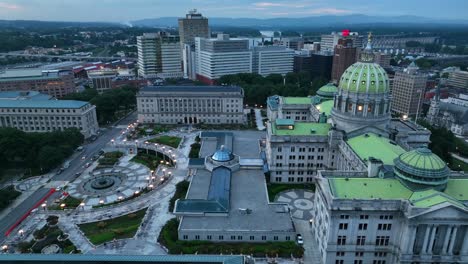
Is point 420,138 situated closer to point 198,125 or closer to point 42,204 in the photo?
point 198,125

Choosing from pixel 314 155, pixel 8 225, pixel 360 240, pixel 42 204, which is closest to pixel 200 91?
pixel 314 155

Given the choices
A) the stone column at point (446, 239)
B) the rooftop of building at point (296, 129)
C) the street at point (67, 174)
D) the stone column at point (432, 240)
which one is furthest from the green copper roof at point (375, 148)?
the street at point (67, 174)

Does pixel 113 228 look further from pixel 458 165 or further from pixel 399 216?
pixel 458 165

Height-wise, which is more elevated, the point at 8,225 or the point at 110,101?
the point at 110,101

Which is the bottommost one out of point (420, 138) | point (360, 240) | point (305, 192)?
point (305, 192)

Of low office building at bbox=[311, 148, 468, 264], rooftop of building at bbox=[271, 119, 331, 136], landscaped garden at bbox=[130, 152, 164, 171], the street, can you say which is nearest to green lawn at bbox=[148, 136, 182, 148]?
landscaped garden at bbox=[130, 152, 164, 171]

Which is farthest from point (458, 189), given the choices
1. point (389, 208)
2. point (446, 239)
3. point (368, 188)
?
point (368, 188)
